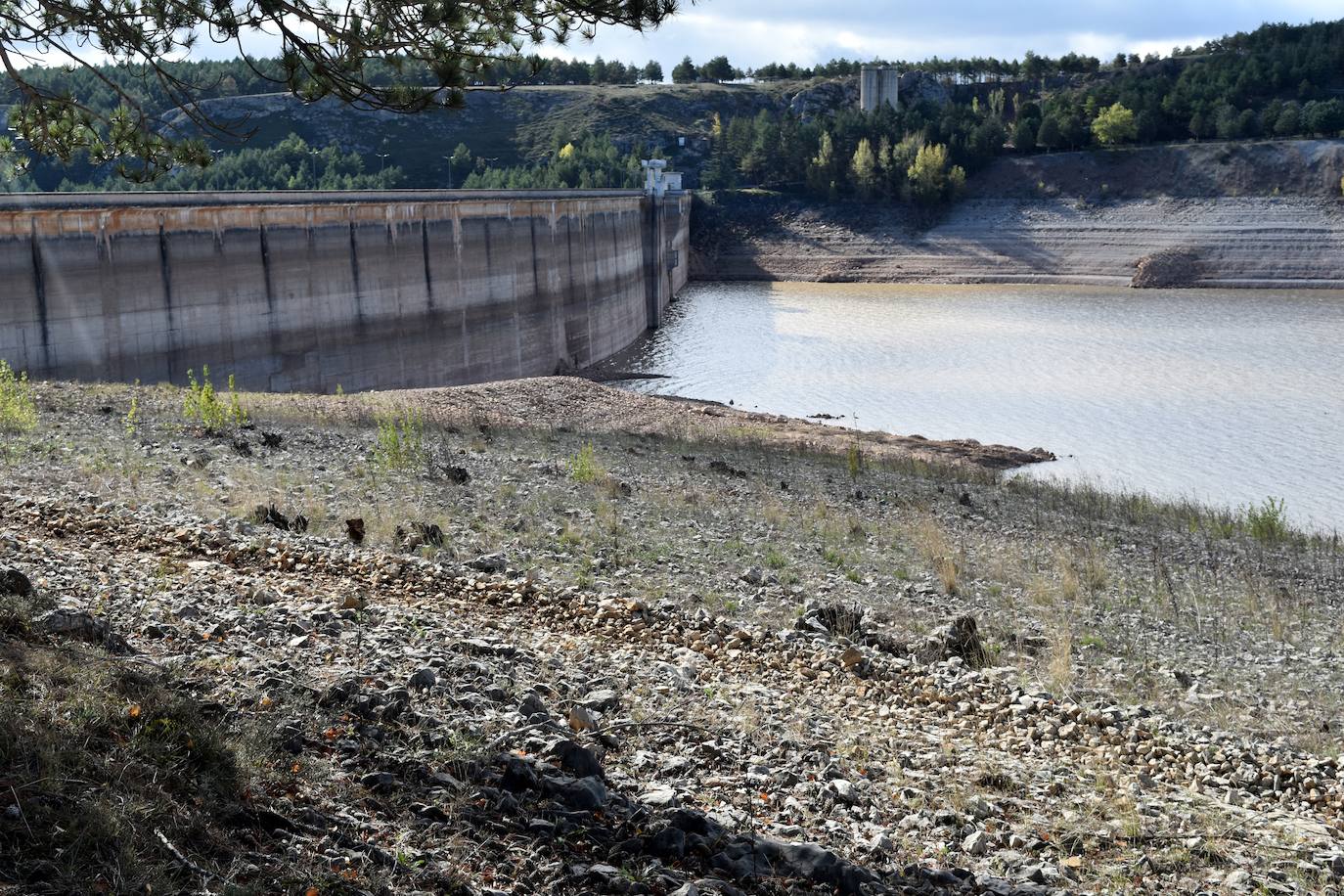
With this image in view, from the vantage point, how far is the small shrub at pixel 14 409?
1570 cm

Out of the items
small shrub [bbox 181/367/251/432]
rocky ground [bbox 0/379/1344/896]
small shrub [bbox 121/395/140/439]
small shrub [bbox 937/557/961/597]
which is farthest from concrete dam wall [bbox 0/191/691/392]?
small shrub [bbox 937/557/961/597]

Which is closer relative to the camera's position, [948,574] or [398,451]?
[948,574]

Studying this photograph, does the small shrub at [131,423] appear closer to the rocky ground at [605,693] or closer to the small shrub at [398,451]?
the rocky ground at [605,693]

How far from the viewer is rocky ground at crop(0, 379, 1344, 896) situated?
5.19 m

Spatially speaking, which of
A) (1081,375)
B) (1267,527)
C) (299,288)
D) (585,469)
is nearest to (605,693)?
(585,469)

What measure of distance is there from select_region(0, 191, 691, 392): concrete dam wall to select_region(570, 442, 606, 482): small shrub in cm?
1480

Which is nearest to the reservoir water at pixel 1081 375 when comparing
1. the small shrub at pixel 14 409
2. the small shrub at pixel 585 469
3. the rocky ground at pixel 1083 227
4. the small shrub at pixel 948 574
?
the rocky ground at pixel 1083 227

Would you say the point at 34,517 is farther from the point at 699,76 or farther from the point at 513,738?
the point at 699,76

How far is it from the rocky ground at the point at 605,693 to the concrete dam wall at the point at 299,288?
1213 centimetres

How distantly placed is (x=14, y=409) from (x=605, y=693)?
40.3 feet

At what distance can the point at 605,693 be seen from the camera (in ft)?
24.5

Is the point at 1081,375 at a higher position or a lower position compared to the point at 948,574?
lower

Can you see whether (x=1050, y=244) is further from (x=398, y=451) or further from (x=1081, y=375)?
(x=398, y=451)

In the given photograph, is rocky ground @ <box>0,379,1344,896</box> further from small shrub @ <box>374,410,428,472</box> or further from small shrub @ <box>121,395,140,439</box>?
small shrub @ <box>121,395,140,439</box>
